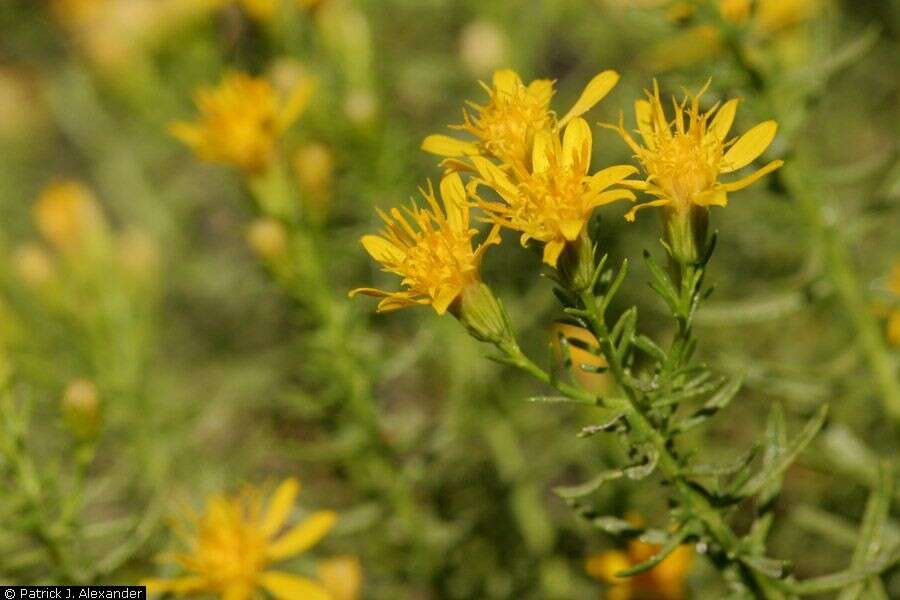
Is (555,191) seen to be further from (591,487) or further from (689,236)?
(591,487)

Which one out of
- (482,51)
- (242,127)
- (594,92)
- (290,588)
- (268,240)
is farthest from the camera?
(482,51)

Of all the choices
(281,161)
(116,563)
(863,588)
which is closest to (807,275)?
(863,588)

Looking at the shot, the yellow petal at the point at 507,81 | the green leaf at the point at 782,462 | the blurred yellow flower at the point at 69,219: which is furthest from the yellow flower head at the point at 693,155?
the blurred yellow flower at the point at 69,219

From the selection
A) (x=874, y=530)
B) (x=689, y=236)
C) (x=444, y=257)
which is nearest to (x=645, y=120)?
(x=689, y=236)

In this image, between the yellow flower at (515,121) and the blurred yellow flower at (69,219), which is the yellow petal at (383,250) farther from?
the blurred yellow flower at (69,219)

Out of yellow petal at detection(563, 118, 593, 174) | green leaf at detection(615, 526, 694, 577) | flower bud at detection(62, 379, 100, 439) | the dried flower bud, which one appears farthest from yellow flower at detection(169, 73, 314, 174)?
green leaf at detection(615, 526, 694, 577)
